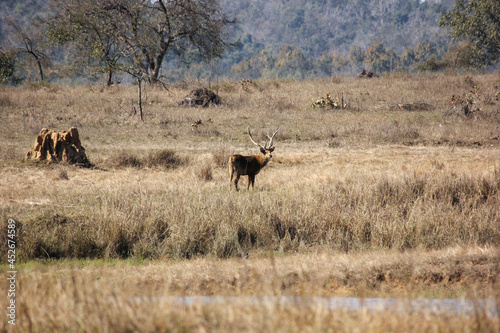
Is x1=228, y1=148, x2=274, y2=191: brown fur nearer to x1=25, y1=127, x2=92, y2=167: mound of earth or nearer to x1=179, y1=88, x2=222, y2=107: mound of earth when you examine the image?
x1=25, y1=127, x2=92, y2=167: mound of earth

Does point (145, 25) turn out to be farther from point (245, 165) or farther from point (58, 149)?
point (245, 165)

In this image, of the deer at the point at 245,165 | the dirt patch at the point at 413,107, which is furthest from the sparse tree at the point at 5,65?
the deer at the point at 245,165

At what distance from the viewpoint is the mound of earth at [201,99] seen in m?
25.5

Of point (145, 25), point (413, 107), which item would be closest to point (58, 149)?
point (413, 107)

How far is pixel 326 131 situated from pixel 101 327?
1698cm

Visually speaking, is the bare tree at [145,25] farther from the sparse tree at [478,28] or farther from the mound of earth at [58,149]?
the sparse tree at [478,28]

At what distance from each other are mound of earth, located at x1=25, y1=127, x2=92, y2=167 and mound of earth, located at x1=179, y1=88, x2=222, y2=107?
42.4ft

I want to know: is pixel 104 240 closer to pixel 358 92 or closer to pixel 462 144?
pixel 462 144

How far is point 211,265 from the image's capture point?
22.0 ft

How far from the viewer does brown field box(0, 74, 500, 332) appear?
328cm

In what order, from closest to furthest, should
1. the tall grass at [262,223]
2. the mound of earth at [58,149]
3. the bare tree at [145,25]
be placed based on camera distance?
the tall grass at [262,223] → the mound of earth at [58,149] → the bare tree at [145,25]

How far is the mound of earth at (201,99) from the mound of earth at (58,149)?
1292 cm

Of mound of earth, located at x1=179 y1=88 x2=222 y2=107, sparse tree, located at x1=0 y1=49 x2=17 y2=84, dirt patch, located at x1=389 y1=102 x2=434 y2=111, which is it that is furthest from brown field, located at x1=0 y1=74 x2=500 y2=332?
sparse tree, located at x1=0 y1=49 x2=17 y2=84

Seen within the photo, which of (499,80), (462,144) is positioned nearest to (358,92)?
(499,80)
